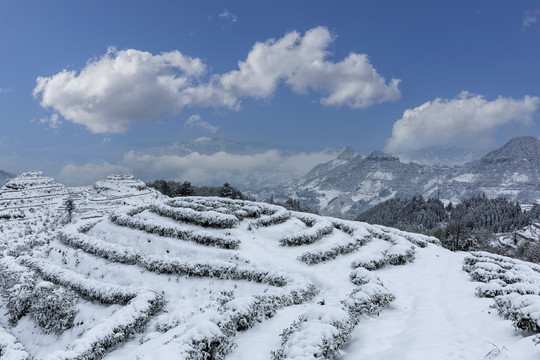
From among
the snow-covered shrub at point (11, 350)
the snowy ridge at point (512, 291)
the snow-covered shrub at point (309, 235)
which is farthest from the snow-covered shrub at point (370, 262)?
the snow-covered shrub at point (11, 350)

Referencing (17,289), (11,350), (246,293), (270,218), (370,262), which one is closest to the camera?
(11,350)

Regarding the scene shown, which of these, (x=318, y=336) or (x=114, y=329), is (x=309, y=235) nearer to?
(x=114, y=329)

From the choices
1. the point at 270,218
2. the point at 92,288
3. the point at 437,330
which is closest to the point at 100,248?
the point at 92,288

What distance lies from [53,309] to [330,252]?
1832cm

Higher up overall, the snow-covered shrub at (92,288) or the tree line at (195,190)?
the tree line at (195,190)

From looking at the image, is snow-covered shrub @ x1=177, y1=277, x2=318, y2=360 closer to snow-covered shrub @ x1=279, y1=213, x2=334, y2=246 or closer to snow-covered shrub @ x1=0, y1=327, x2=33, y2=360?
snow-covered shrub @ x1=279, y1=213, x2=334, y2=246

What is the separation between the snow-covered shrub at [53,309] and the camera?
1609 cm

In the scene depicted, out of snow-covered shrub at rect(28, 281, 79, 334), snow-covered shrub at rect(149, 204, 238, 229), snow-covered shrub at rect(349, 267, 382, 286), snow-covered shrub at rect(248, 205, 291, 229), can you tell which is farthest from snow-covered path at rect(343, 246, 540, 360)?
snow-covered shrub at rect(28, 281, 79, 334)

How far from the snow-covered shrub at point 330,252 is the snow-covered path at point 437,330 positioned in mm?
4663

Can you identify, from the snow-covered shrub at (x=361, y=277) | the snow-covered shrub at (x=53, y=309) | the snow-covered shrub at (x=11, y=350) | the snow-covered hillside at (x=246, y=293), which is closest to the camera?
the snow-covered hillside at (x=246, y=293)

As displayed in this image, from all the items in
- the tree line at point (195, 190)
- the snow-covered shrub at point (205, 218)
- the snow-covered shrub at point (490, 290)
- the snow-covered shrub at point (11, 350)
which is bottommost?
the snow-covered shrub at point (490, 290)

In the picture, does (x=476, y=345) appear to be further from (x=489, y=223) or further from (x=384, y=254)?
(x=489, y=223)

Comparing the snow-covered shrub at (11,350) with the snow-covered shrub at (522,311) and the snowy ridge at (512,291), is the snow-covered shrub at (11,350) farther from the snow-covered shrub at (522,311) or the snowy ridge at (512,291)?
the snow-covered shrub at (522,311)

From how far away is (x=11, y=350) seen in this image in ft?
43.5
